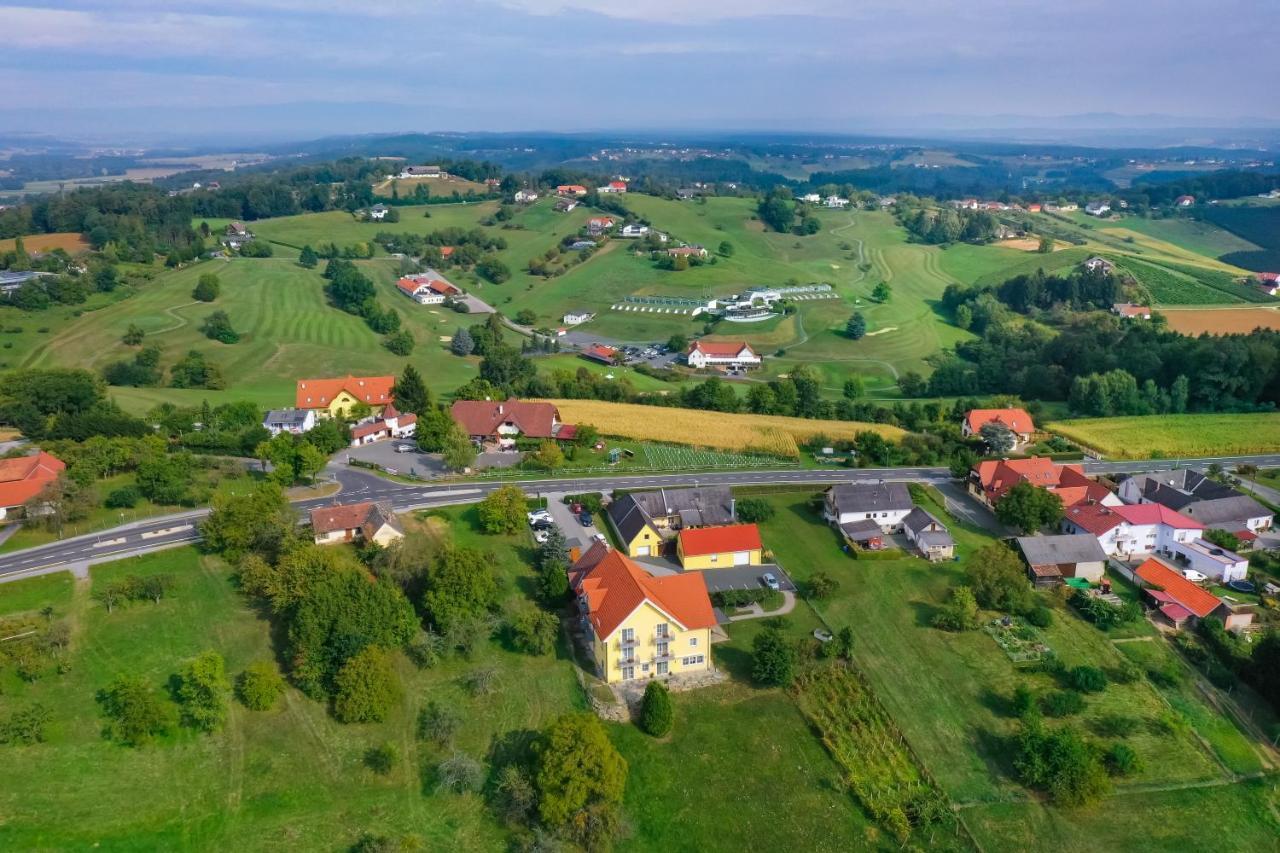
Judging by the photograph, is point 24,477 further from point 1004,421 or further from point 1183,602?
point 1004,421

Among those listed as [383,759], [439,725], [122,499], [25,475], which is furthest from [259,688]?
[25,475]

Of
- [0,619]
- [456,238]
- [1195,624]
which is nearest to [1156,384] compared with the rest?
[1195,624]

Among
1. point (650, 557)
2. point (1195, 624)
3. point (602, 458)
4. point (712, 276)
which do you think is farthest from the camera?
point (712, 276)

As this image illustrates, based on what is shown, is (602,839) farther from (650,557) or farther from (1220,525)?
(1220,525)

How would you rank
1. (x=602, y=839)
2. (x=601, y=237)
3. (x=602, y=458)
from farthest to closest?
1. (x=601, y=237)
2. (x=602, y=458)
3. (x=602, y=839)

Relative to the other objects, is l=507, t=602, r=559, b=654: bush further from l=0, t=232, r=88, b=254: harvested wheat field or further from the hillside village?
l=0, t=232, r=88, b=254: harvested wheat field

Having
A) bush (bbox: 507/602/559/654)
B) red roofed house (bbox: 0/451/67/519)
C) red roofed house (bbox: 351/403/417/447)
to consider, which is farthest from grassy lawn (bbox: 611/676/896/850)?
red roofed house (bbox: 0/451/67/519)
